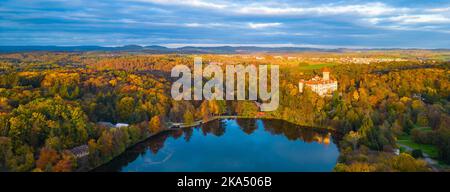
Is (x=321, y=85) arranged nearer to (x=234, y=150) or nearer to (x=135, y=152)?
(x=234, y=150)

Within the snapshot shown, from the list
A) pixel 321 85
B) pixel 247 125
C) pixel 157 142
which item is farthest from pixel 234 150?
pixel 321 85

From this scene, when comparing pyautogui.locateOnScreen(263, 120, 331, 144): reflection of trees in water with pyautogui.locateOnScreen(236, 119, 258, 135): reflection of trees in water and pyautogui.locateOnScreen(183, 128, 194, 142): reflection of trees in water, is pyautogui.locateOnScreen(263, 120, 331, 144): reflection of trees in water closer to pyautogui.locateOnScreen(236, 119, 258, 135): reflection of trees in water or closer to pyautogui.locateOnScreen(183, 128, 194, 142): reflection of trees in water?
pyautogui.locateOnScreen(236, 119, 258, 135): reflection of trees in water

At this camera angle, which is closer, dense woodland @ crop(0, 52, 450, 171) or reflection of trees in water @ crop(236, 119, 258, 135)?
dense woodland @ crop(0, 52, 450, 171)

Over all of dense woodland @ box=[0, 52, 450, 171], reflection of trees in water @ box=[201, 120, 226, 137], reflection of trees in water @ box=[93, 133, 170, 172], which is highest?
dense woodland @ box=[0, 52, 450, 171]

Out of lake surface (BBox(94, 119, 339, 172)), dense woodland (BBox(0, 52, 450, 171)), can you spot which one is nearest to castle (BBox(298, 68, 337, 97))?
dense woodland (BBox(0, 52, 450, 171))

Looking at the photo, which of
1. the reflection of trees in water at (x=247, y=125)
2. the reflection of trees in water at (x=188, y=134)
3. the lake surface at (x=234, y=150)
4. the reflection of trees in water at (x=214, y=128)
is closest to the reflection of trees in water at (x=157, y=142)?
the lake surface at (x=234, y=150)
